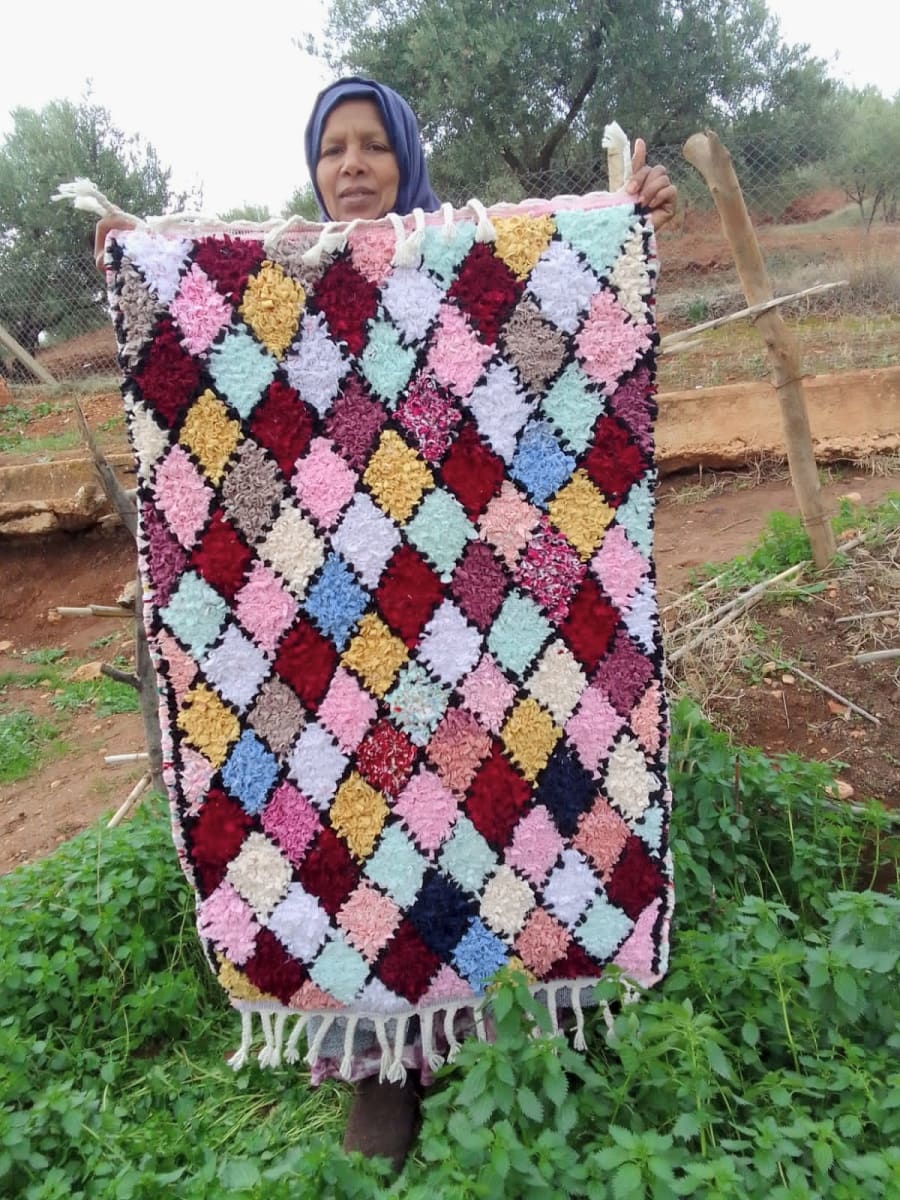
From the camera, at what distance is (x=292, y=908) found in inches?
57.6

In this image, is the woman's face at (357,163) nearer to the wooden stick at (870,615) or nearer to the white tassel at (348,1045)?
the white tassel at (348,1045)

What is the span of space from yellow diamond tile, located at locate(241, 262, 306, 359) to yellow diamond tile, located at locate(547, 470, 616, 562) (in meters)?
0.49

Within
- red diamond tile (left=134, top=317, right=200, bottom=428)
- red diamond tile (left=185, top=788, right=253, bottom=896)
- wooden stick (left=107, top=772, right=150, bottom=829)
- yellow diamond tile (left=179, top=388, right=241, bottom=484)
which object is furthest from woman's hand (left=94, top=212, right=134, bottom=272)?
wooden stick (left=107, top=772, right=150, bottom=829)

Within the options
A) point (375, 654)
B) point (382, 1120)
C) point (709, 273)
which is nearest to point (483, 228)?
point (375, 654)

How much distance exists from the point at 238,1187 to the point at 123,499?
146cm

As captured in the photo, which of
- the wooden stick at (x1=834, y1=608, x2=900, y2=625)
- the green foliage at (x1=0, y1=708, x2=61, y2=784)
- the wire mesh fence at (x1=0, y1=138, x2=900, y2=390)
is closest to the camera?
the wooden stick at (x1=834, y1=608, x2=900, y2=625)

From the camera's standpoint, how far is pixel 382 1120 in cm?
161

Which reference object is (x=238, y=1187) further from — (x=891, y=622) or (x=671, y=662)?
(x=891, y=622)

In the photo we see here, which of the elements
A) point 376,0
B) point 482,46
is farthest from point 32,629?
point 376,0

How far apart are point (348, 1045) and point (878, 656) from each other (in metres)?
1.69

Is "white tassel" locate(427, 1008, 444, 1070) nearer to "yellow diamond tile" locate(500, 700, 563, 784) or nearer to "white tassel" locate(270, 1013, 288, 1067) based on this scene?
"white tassel" locate(270, 1013, 288, 1067)

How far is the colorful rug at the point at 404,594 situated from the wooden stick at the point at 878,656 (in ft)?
3.74

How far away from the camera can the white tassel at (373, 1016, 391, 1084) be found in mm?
1523

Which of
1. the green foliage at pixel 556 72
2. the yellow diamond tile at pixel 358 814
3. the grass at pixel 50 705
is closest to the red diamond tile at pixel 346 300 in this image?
the yellow diamond tile at pixel 358 814
